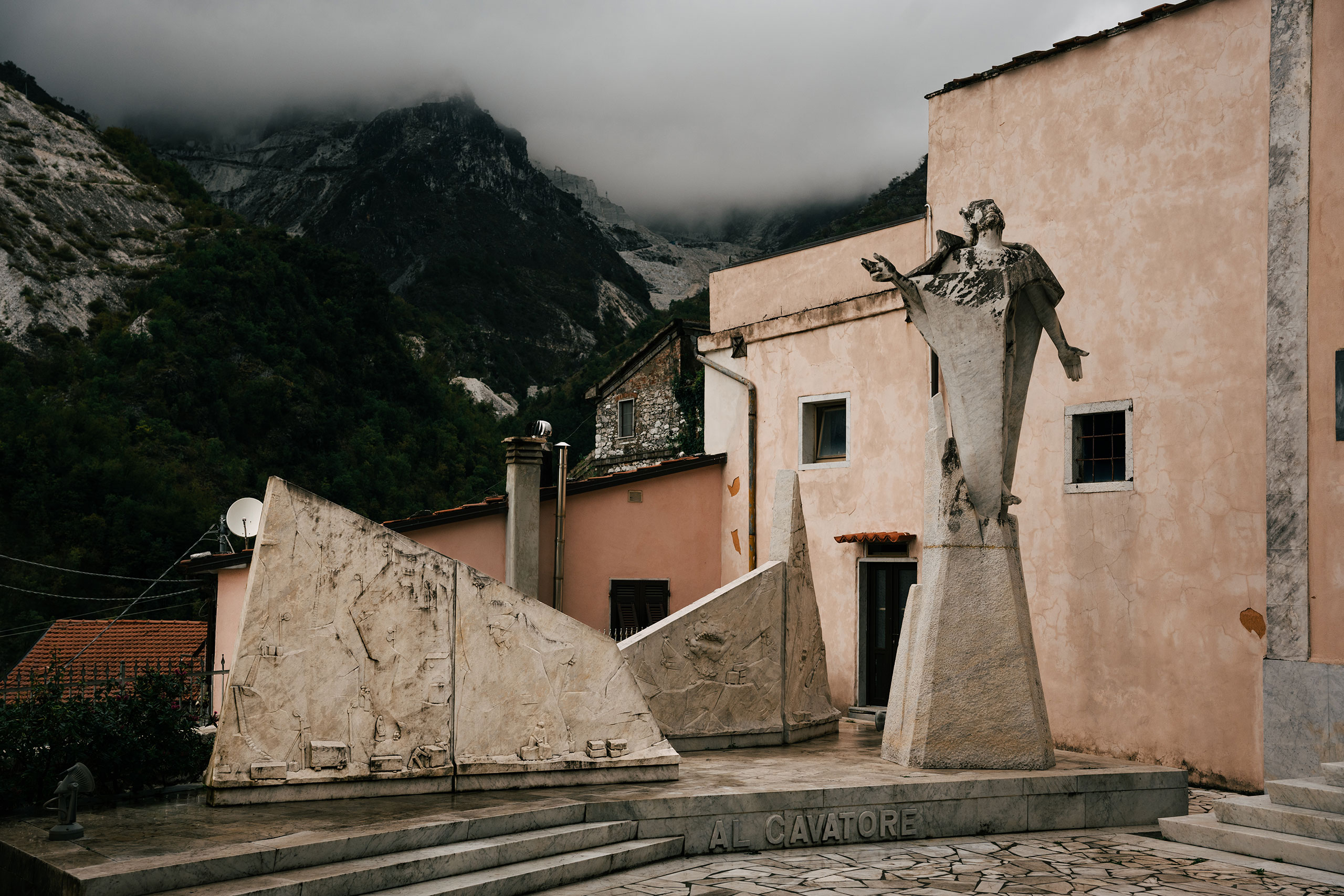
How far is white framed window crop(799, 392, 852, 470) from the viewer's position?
1409cm

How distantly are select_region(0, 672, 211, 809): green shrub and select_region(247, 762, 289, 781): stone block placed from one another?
818mm

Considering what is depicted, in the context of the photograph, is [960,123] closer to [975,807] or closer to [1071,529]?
[1071,529]

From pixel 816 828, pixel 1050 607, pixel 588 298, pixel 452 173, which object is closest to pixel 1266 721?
pixel 1050 607

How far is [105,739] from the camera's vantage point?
21.0ft

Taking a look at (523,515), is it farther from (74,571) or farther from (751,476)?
(74,571)

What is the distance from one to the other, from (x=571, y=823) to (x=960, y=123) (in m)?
9.16

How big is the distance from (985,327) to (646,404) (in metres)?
15.9

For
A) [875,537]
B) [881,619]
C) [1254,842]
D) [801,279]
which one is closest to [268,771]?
[1254,842]

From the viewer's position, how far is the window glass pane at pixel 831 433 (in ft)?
46.4

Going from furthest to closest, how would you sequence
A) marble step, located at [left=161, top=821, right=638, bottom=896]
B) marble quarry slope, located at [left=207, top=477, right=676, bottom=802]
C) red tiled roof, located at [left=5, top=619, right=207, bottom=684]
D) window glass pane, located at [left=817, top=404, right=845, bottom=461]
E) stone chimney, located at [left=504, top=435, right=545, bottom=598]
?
1. red tiled roof, located at [left=5, top=619, right=207, bottom=684]
2. window glass pane, located at [left=817, top=404, right=845, bottom=461]
3. stone chimney, located at [left=504, top=435, right=545, bottom=598]
4. marble quarry slope, located at [left=207, top=477, right=676, bottom=802]
5. marble step, located at [left=161, top=821, right=638, bottom=896]

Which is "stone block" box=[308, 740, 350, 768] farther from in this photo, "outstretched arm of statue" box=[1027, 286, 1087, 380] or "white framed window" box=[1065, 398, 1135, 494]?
"white framed window" box=[1065, 398, 1135, 494]

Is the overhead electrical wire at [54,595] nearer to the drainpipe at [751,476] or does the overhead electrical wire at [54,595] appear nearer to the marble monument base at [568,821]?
the drainpipe at [751,476]

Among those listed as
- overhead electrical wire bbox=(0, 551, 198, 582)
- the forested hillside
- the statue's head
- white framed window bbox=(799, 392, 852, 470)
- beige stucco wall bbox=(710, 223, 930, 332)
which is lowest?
overhead electrical wire bbox=(0, 551, 198, 582)

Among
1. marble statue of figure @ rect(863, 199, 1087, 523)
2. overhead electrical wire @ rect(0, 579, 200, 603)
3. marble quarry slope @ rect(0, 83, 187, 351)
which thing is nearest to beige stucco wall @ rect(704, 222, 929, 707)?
marble statue of figure @ rect(863, 199, 1087, 523)
